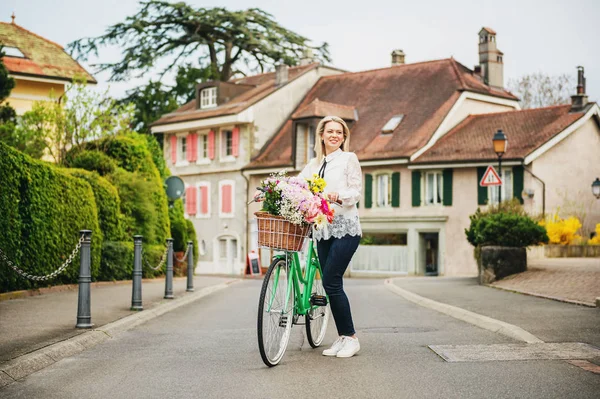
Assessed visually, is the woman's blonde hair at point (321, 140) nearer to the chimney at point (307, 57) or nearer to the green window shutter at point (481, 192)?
the green window shutter at point (481, 192)

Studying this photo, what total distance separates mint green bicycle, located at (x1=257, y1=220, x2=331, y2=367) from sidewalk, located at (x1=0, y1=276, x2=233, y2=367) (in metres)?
2.21

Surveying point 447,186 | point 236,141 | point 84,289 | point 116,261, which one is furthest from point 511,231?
point 236,141

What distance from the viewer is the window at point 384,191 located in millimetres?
46844

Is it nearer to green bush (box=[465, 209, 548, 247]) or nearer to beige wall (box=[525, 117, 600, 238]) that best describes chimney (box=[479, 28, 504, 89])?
beige wall (box=[525, 117, 600, 238])

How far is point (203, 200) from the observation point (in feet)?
186

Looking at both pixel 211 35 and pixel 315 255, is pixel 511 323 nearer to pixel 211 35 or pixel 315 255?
pixel 315 255

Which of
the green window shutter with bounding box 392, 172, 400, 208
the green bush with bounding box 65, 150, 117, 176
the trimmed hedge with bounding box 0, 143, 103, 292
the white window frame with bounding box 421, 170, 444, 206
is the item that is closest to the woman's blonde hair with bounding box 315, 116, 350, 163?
the trimmed hedge with bounding box 0, 143, 103, 292

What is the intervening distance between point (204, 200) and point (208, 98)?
6105 mm

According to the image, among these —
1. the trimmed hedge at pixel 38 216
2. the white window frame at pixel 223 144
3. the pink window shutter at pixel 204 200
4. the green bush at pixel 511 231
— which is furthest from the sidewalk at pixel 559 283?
the pink window shutter at pixel 204 200

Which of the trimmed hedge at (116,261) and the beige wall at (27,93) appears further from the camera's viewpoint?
the beige wall at (27,93)

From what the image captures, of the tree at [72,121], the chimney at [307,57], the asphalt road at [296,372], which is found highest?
the chimney at [307,57]

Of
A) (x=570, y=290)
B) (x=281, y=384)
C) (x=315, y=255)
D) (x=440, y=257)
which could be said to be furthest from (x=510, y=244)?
(x=440, y=257)

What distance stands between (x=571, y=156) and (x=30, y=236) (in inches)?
1288

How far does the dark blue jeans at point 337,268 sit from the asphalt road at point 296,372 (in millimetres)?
376
